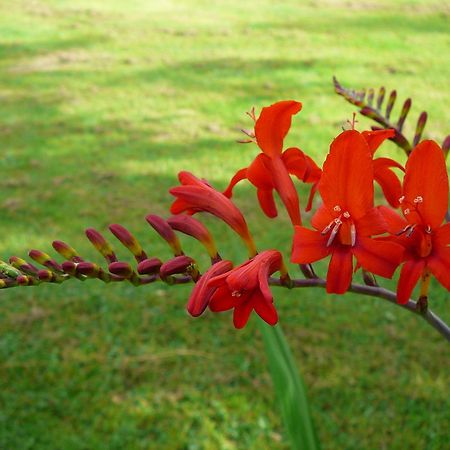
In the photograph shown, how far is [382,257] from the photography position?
0.55 meters

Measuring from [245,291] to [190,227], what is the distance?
17 centimetres

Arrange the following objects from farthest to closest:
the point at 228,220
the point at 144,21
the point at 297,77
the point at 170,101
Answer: the point at 144,21 < the point at 297,77 < the point at 170,101 < the point at 228,220

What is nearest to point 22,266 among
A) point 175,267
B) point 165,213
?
point 175,267

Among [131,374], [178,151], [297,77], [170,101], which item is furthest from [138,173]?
[297,77]

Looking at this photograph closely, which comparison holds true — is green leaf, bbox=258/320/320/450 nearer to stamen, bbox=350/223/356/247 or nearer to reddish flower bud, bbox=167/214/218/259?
reddish flower bud, bbox=167/214/218/259

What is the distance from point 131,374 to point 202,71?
377cm

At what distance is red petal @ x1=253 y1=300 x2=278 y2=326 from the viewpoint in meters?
0.58

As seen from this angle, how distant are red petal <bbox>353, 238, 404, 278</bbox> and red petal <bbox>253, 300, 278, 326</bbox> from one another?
0.28 feet

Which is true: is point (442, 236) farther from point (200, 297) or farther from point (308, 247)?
point (200, 297)

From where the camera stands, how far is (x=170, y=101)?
5.17 m

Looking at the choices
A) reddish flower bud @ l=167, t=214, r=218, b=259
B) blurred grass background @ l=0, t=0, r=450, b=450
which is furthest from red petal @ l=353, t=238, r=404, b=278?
blurred grass background @ l=0, t=0, r=450, b=450

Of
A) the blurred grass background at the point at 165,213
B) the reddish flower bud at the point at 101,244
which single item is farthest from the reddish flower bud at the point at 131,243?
the blurred grass background at the point at 165,213

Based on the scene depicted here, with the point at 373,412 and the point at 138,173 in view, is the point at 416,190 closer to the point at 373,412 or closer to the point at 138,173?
the point at 373,412

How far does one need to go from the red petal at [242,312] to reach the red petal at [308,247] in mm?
58
